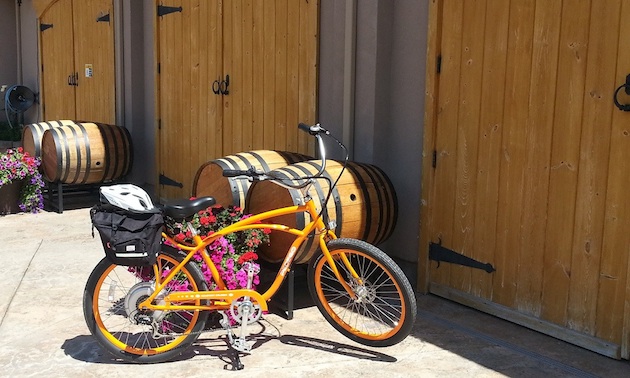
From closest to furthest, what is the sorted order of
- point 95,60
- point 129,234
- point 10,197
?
point 129,234, point 10,197, point 95,60

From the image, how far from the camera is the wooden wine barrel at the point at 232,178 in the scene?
4703mm

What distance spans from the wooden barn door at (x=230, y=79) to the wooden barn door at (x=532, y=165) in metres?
1.40

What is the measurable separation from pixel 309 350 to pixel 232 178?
4.64 ft

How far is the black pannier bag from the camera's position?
11.1ft

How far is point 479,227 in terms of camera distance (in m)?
4.46

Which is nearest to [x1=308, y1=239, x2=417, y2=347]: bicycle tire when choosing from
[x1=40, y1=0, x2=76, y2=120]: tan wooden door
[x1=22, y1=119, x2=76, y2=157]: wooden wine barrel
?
[x1=22, y1=119, x2=76, y2=157]: wooden wine barrel

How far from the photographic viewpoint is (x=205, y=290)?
362 cm

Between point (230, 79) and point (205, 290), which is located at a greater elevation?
point (230, 79)

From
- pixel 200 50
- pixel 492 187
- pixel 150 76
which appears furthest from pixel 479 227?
pixel 150 76

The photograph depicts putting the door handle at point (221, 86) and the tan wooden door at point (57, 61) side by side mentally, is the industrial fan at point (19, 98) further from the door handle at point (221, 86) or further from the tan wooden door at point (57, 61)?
the door handle at point (221, 86)

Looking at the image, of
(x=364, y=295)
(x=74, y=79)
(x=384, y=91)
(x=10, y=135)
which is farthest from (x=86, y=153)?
(x=10, y=135)

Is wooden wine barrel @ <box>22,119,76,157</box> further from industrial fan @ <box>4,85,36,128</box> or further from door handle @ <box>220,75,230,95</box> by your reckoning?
industrial fan @ <box>4,85,36,128</box>

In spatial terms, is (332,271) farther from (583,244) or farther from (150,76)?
(150,76)

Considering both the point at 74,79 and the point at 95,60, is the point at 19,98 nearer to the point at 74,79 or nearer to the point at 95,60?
the point at 74,79
